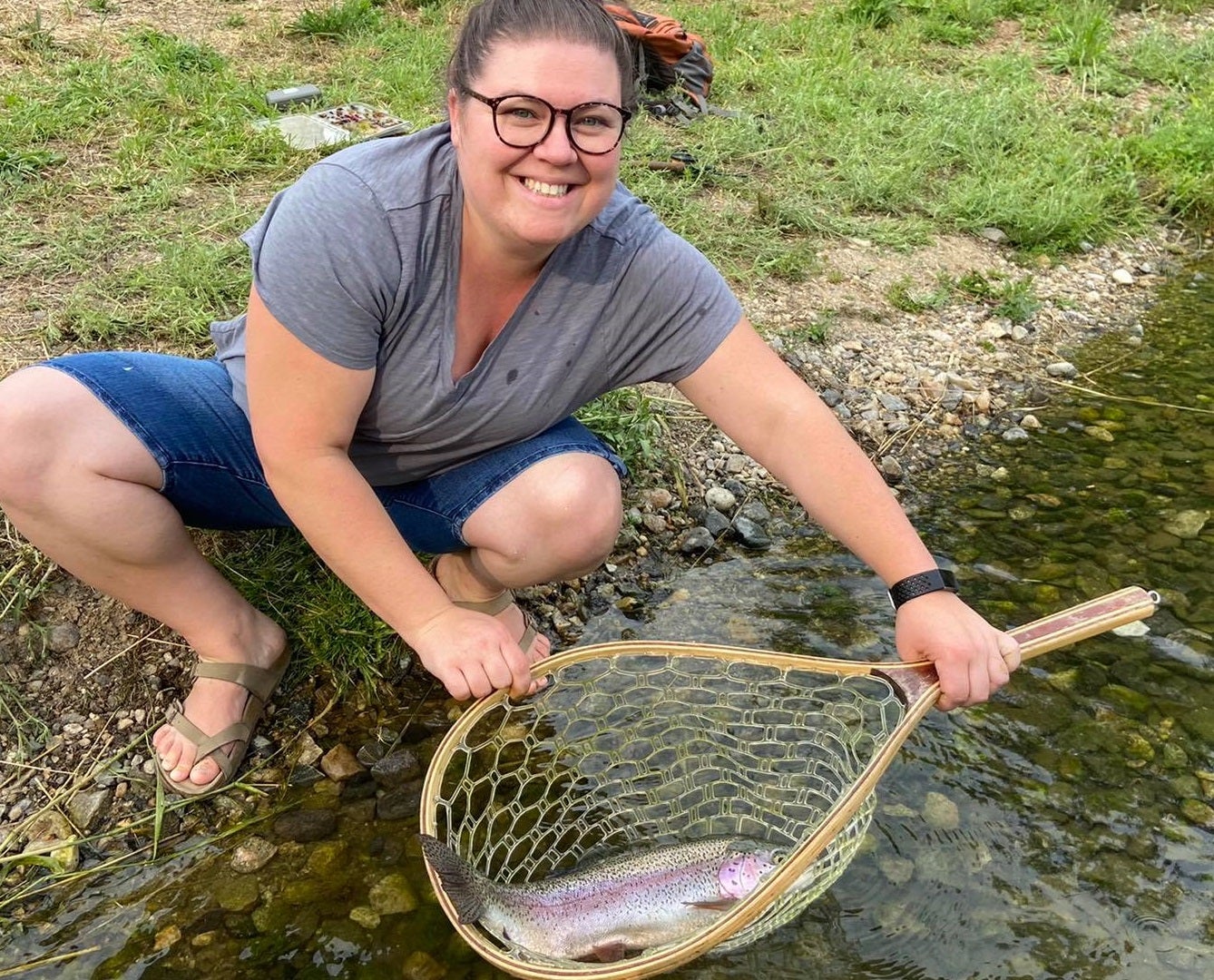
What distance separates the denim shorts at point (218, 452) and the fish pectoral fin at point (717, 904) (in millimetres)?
976

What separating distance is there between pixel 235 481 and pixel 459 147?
94 centimetres

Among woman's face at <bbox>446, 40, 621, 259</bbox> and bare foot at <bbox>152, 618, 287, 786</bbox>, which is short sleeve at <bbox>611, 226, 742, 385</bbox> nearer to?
woman's face at <bbox>446, 40, 621, 259</bbox>

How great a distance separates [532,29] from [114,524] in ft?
4.39

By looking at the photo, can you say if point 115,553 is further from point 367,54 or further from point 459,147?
point 367,54

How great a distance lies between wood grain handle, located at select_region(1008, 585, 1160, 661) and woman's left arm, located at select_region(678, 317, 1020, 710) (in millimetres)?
48

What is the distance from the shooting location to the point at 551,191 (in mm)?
1963

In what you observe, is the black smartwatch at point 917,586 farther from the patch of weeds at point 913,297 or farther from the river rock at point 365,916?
the patch of weeds at point 913,297

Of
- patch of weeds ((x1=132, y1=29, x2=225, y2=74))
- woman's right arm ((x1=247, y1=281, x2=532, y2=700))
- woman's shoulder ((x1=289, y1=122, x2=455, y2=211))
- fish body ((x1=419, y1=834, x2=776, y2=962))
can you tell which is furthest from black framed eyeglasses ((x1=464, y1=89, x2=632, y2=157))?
patch of weeds ((x1=132, y1=29, x2=225, y2=74))

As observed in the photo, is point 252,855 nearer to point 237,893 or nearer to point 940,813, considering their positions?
point 237,893

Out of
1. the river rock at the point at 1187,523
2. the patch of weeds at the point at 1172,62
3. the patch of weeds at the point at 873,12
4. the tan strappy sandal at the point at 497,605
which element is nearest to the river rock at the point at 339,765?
the tan strappy sandal at the point at 497,605

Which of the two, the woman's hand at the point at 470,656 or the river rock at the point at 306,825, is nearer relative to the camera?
the woman's hand at the point at 470,656

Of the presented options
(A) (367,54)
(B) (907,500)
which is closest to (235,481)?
(B) (907,500)

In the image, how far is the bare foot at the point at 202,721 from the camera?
2490 mm

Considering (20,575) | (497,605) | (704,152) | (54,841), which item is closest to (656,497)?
(497,605)
